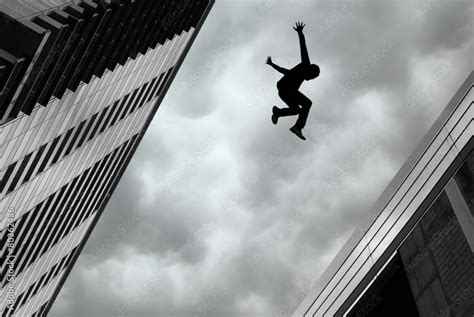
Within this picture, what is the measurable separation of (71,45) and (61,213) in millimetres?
21418

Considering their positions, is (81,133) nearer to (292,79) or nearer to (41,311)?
(41,311)

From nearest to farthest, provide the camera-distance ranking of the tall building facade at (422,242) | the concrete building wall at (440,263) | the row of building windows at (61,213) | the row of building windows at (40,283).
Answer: the concrete building wall at (440,263) → the tall building facade at (422,242) → the row of building windows at (61,213) → the row of building windows at (40,283)

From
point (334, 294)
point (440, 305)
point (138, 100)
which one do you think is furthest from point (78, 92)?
point (440, 305)

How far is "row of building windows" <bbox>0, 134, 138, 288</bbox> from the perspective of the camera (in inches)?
1483

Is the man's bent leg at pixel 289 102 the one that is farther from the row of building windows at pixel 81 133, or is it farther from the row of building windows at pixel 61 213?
the row of building windows at pixel 61 213

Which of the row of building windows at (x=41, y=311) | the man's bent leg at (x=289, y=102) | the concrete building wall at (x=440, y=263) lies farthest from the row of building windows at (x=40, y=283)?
the man's bent leg at (x=289, y=102)

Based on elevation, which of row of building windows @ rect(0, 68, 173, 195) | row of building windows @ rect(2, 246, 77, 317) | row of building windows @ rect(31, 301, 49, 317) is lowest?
row of building windows @ rect(31, 301, 49, 317)

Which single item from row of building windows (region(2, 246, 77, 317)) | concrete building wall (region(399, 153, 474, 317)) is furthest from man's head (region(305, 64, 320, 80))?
row of building windows (region(2, 246, 77, 317))

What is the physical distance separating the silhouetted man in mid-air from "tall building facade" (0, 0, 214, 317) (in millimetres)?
16897

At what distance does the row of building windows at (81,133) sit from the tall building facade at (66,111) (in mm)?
122

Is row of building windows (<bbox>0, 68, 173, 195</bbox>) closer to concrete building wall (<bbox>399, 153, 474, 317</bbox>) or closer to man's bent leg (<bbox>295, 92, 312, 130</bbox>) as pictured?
concrete building wall (<bbox>399, 153, 474, 317</bbox>)

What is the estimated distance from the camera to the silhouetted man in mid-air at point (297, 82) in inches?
372

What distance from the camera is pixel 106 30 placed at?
3250 cm

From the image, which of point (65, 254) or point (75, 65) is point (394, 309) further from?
point (65, 254)
